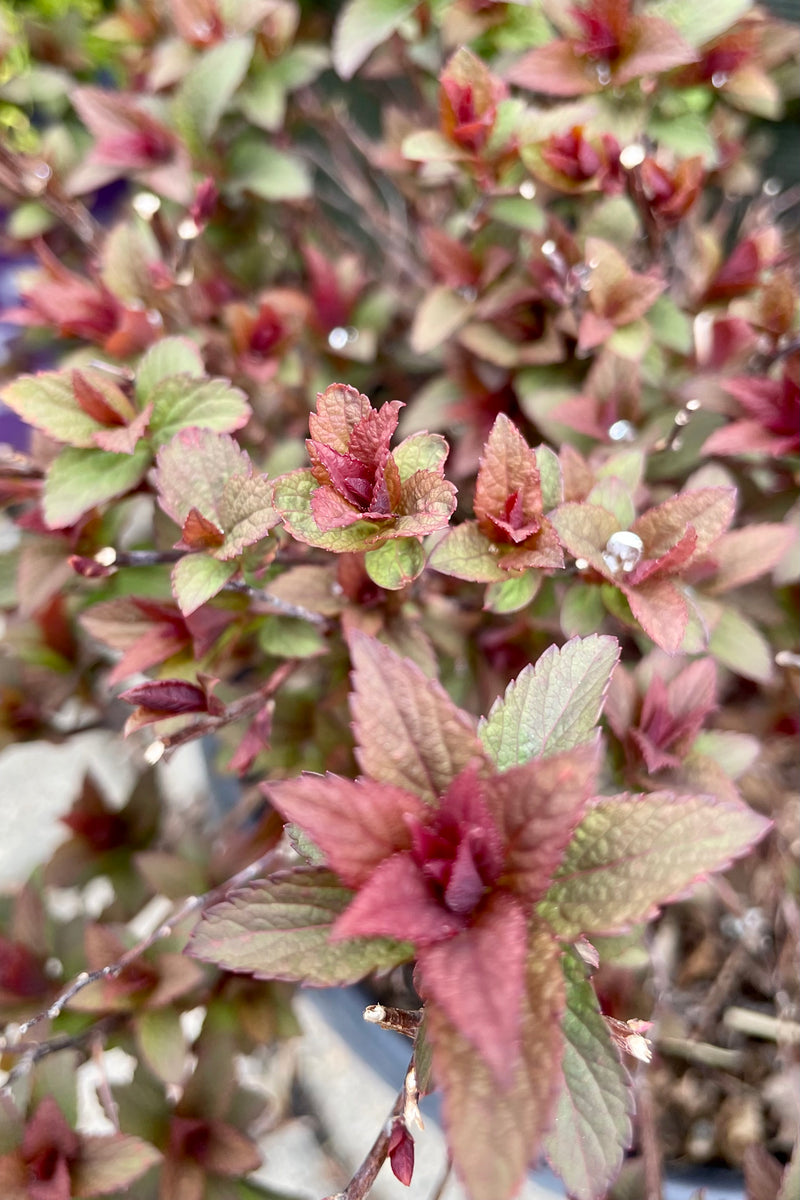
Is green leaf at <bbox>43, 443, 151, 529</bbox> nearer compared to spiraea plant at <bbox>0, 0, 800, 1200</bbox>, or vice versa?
spiraea plant at <bbox>0, 0, 800, 1200</bbox>

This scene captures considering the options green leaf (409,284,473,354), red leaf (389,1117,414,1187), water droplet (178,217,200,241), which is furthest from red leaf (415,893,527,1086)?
water droplet (178,217,200,241)

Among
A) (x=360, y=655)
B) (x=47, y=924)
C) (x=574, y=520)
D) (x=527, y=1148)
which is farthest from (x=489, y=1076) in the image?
(x=47, y=924)

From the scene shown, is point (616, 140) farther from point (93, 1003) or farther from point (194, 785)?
point (194, 785)

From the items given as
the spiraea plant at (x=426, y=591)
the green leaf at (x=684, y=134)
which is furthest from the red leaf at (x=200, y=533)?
the green leaf at (x=684, y=134)

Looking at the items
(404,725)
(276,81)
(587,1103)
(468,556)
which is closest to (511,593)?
(468,556)

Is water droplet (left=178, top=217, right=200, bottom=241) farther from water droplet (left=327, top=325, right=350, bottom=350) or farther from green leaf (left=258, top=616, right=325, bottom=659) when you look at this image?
green leaf (left=258, top=616, right=325, bottom=659)

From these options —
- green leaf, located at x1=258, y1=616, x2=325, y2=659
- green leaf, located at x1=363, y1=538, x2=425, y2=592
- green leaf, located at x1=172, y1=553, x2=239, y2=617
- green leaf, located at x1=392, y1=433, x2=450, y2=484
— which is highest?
green leaf, located at x1=392, y1=433, x2=450, y2=484

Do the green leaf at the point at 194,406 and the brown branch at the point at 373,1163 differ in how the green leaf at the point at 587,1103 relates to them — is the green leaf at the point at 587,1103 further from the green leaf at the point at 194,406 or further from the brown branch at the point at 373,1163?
the green leaf at the point at 194,406
